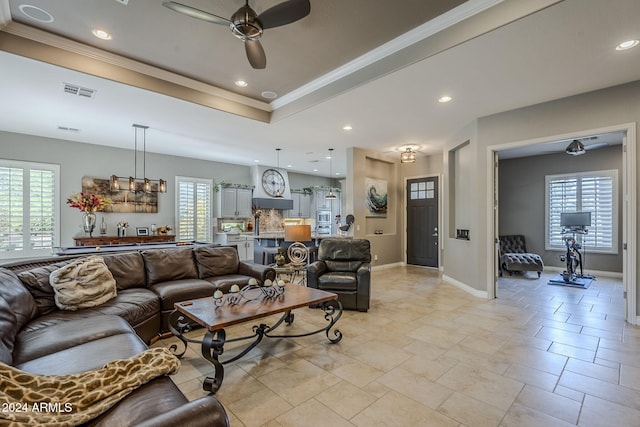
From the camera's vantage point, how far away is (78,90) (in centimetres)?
377

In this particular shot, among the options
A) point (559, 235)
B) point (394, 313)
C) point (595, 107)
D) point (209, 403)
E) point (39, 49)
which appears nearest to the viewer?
point (209, 403)

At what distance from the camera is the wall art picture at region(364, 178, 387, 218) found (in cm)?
707

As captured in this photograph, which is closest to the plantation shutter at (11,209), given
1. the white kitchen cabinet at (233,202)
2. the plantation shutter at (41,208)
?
the plantation shutter at (41,208)

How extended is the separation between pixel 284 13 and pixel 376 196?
17.8ft

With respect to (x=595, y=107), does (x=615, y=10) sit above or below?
above

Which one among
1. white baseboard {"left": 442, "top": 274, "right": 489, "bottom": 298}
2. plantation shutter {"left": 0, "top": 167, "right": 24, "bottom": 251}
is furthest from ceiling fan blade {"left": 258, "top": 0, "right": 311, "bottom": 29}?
plantation shutter {"left": 0, "top": 167, "right": 24, "bottom": 251}

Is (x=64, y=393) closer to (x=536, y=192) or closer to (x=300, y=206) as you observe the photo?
(x=536, y=192)

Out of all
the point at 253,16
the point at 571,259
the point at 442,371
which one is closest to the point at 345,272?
the point at 442,371

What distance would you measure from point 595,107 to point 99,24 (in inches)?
230

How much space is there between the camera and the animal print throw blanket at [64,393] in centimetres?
108

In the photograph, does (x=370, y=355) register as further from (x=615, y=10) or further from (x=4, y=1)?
(x=4, y=1)

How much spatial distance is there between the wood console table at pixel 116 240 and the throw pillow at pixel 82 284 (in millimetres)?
3775

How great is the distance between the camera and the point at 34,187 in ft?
19.4

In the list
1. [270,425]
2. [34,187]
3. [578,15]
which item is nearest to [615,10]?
[578,15]
